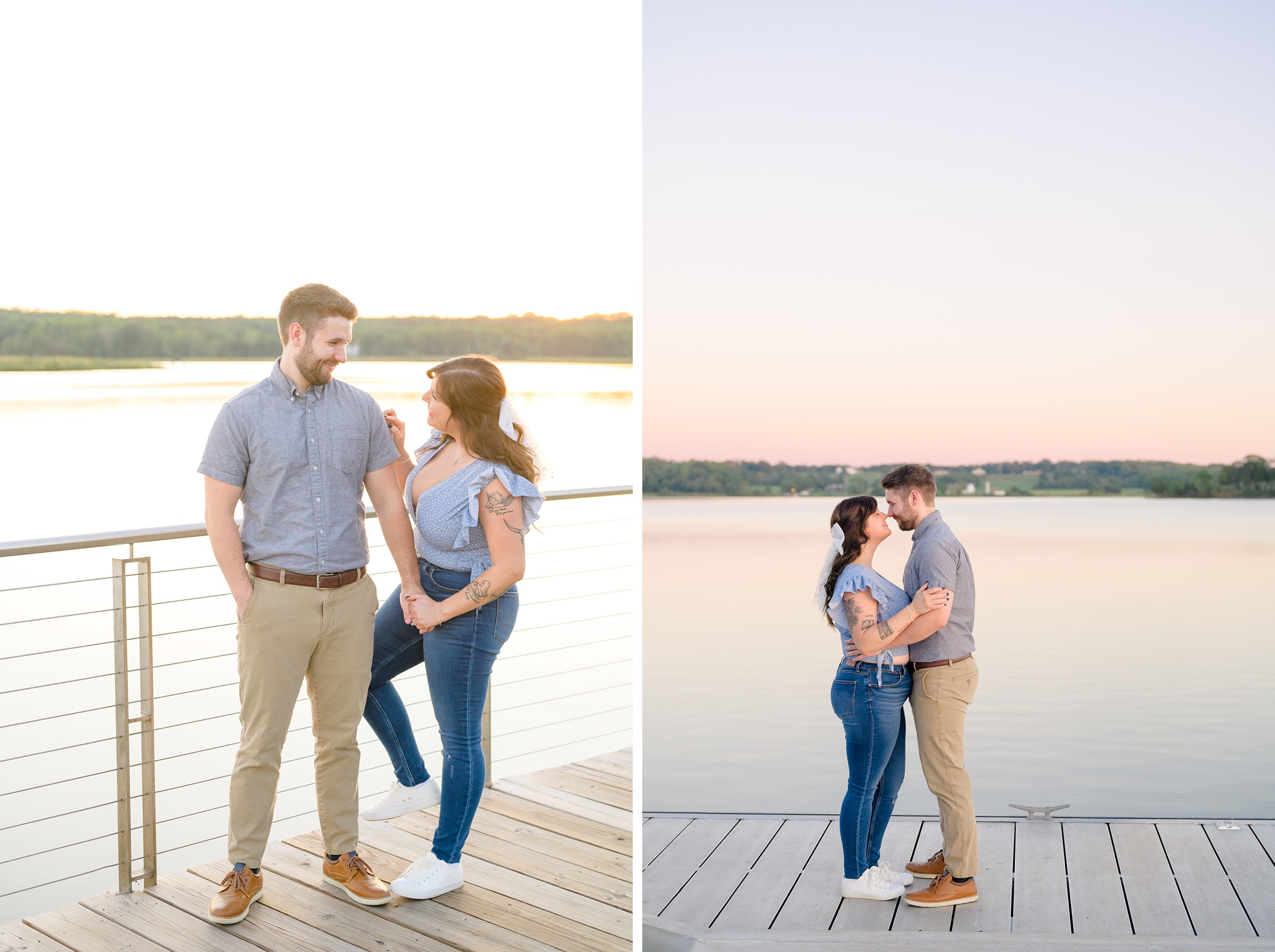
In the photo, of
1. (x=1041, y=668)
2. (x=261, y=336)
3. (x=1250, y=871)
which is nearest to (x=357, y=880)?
(x=1250, y=871)

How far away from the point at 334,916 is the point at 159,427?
75.2 ft

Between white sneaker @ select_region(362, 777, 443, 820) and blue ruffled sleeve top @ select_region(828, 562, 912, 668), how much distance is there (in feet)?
3.96

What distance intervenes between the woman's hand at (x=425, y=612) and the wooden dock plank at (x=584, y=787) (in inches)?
45.1

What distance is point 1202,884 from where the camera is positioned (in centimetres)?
331

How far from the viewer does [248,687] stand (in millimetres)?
2482

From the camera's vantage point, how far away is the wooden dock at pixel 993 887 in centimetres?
298

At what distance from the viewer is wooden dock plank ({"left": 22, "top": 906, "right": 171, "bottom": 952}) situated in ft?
7.90

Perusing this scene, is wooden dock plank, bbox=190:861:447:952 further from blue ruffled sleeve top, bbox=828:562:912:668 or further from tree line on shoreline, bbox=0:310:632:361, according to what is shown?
tree line on shoreline, bbox=0:310:632:361

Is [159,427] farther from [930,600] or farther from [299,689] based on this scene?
[930,600]

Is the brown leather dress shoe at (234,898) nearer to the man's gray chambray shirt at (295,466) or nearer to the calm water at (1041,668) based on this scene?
the man's gray chambray shirt at (295,466)

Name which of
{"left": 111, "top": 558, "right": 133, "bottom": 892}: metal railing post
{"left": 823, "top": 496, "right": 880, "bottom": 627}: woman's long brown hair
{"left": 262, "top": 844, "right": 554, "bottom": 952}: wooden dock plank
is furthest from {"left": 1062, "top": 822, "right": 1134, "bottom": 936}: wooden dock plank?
{"left": 111, "top": 558, "right": 133, "bottom": 892}: metal railing post

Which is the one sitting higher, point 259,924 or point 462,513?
point 462,513

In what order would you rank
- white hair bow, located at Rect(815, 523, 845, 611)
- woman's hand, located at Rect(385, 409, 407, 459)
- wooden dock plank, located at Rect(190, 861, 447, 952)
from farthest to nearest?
white hair bow, located at Rect(815, 523, 845, 611)
woman's hand, located at Rect(385, 409, 407, 459)
wooden dock plank, located at Rect(190, 861, 447, 952)

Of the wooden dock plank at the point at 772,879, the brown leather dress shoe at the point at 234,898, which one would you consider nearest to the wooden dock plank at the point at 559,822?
the wooden dock plank at the point at 772,879
